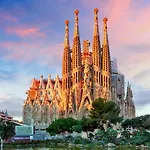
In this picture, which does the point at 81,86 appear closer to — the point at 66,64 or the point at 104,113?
the point at 66,64

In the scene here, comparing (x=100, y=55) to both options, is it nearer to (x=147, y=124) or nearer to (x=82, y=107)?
(x=82, y=107)

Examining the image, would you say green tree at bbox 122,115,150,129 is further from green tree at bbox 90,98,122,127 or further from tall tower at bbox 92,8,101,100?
tall tower at bbox 92,8,101,100

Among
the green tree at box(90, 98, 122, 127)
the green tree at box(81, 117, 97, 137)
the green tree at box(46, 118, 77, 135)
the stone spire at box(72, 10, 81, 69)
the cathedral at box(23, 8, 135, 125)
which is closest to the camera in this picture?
the green tree at box(81, 117, 97, 137)

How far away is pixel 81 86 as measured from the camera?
80625 millimetres

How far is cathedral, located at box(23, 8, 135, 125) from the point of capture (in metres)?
78.9

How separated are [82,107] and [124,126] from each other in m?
15.1

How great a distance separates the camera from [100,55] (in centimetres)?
8094

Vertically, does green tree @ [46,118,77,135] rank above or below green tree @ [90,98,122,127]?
below

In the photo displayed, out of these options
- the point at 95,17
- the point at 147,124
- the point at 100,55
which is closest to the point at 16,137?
the point at 147,124

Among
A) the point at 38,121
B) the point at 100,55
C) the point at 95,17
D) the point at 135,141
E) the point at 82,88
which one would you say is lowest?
the point at 135,141

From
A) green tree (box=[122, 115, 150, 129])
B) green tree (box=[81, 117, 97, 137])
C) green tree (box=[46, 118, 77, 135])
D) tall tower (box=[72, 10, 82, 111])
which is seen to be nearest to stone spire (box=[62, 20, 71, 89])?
tall tower (box=[72, 10, 82, 111])

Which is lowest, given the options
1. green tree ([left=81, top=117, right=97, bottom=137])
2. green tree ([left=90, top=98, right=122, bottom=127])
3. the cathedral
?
green tree ([left=81, top=117, right=97, bottom=137])

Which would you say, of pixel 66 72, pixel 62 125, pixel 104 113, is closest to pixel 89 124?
pixel 104 113

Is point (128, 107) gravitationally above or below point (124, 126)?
above
